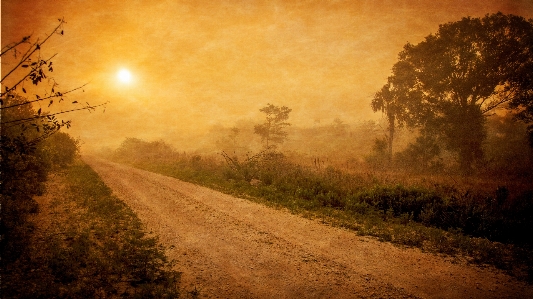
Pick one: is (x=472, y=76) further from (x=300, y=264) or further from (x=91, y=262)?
(x=91, y=262)

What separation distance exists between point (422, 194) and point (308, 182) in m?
5.67

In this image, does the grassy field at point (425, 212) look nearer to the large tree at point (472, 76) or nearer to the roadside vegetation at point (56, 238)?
the roadside vegetation at point (56, 238)

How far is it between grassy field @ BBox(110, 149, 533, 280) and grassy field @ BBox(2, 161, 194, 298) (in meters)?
5.82

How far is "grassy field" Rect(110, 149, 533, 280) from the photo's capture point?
21.9ft

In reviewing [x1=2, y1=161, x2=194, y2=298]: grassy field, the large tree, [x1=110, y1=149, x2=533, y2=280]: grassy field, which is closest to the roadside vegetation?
[x1=2, y1=161, x2=194, y2=298]: grassy field

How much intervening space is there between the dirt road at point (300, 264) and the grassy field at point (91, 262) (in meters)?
0.51

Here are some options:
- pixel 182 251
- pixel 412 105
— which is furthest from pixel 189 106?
pixel 182 251

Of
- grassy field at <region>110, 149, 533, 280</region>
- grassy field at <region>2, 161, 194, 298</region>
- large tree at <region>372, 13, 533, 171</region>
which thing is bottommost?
grassy field at <region>2, 161, 194, 298</region>

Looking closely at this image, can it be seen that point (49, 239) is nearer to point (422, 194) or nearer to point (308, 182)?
point (308, 182)

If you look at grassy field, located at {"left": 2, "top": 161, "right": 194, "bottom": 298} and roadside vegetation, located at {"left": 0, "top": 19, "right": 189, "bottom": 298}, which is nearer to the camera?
roadside vegetation, located at {"left": 0, "top": 19, "right": 189, "bottom": 298}

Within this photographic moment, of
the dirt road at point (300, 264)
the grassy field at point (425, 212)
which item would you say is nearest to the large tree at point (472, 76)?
the grassy field at point (425, 212)

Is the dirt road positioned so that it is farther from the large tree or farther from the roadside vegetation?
the large tree

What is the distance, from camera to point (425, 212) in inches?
366

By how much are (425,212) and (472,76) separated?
58.8ft
